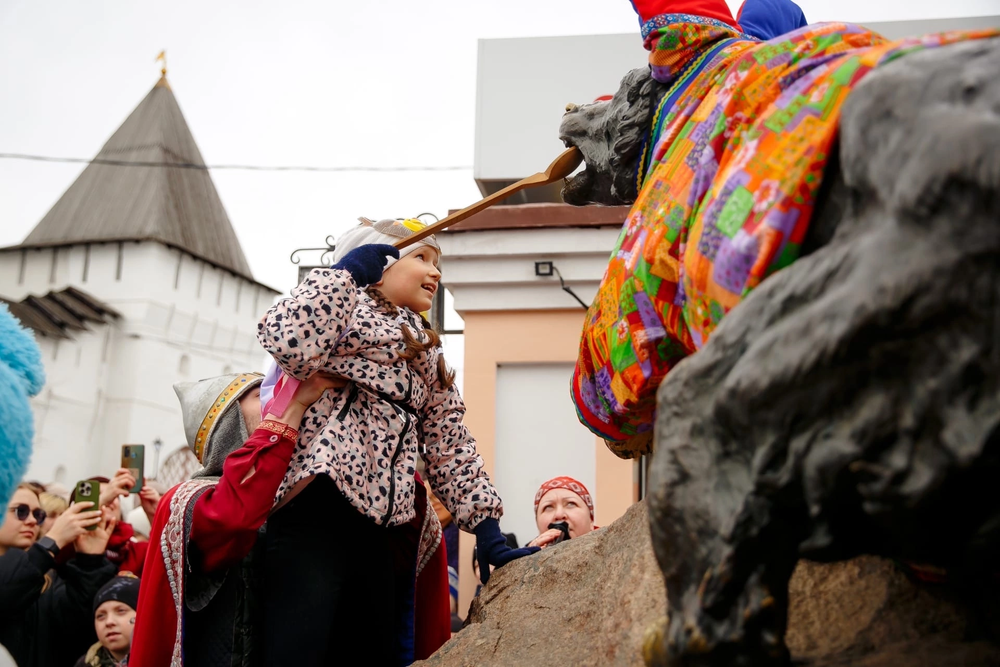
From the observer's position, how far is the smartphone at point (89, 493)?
3523 millimetres

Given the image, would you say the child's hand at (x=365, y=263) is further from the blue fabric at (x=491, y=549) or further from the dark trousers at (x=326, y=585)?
the blue fabric at (x=491, y=549)

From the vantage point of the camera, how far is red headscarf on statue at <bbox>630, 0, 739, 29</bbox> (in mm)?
2039

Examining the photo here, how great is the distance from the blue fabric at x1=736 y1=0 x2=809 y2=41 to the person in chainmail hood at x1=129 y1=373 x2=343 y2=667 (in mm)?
1405

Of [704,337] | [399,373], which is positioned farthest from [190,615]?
[704,337]

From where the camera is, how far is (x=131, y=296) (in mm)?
23484

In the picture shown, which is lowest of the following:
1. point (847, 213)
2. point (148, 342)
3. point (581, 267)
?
point (847, 213)

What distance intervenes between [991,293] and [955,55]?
0.32 m

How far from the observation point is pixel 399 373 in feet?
8.38

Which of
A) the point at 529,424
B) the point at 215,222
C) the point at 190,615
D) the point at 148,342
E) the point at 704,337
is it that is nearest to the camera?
the point at 704,337

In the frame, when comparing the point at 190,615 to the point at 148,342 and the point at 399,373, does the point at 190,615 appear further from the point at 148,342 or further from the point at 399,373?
the point at 148,342

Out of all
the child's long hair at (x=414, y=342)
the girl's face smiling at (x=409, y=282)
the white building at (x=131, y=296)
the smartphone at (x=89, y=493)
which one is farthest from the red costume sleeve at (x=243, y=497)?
the white building at (x=131, y=296)

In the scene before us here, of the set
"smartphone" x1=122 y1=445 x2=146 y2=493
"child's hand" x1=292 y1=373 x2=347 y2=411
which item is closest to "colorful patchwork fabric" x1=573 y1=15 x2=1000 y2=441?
"child's hand" x1=292 y1=373 x2=347 y2=411

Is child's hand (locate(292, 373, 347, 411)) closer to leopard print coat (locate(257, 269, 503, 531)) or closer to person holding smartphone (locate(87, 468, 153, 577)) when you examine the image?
leopard print coat (locate(257, 269, 503, 531))

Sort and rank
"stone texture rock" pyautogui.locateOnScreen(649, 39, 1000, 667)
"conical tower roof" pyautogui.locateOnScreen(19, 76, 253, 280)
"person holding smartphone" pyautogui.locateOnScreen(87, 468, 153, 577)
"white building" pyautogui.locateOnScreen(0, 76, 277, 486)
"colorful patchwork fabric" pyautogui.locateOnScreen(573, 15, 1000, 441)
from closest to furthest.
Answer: "stone texture rock" pyautogui.locateOnScreen(649, 39, 1000, 667), "colorful patchwork fabric" pyautogui.locateOnScreen(573, 15, 1000, 441), "person holding smartphone" pyautogui.locateOnScreen(87, 468, 153, 577), "white building" pyautogui.locateOnScreen(0, 76, 277, 486), "conical tower roof" pyautogui.locateOnScreen(19, 76, 253, 280)
